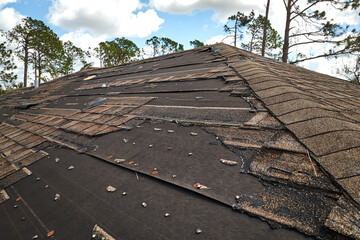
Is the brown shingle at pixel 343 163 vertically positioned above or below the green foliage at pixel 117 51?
below

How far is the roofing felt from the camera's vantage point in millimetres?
1038

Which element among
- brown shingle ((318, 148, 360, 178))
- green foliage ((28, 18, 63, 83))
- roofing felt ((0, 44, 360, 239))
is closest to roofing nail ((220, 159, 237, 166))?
roofing felt ((0, 44, 360, 239))

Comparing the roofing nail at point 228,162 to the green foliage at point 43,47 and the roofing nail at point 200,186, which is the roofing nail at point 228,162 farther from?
the green foliage at point 43,47

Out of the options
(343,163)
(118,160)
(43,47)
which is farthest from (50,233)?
(43,47)

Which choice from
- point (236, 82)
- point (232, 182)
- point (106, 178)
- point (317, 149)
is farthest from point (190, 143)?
point (236, 82)

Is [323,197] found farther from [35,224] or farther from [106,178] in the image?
[35,224]

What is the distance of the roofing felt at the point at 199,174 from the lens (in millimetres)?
1038

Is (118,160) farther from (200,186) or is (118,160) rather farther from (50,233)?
(200,186)

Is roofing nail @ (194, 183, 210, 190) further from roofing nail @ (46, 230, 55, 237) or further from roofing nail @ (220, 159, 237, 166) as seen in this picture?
roofing nail @ (46, 230, 55, 237)

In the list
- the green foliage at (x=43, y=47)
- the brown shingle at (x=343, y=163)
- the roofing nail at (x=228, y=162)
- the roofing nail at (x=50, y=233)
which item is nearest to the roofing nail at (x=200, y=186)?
the roofing nail at (x=228, y=162)

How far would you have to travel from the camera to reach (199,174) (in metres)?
1.45

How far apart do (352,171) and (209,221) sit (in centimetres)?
90

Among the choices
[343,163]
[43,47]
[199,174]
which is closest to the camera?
[343,163]

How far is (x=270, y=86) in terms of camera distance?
269 cm
